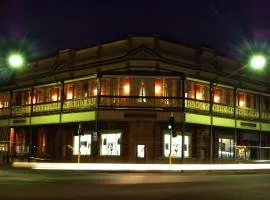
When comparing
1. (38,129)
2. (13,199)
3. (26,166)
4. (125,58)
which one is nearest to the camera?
(13,199)

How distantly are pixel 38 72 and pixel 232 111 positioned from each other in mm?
18038

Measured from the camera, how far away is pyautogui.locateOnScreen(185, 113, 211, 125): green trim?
115 feet

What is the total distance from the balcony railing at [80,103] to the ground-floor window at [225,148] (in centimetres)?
1197

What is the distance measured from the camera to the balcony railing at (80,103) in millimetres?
35619

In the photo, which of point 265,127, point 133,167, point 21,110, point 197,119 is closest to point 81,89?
point 21,110

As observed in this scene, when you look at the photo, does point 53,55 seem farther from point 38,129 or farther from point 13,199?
point 13,199

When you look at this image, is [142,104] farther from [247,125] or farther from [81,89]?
[247,125]

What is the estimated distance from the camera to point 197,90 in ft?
130

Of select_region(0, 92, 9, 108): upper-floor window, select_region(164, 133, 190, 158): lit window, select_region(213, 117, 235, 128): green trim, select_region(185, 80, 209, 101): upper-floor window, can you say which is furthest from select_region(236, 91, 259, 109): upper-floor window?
select_region(0, 92, 9, 108): upper-floor window

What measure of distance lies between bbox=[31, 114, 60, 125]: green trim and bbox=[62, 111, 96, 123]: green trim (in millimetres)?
970

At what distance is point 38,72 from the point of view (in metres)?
45.2

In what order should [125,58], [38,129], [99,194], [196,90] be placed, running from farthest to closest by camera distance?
[38,129]
[196,90]
[125,58]
[99,194]

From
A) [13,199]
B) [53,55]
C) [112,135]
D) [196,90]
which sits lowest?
[13,199]

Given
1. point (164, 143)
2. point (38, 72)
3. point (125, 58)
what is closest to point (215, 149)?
point (164, 143)
